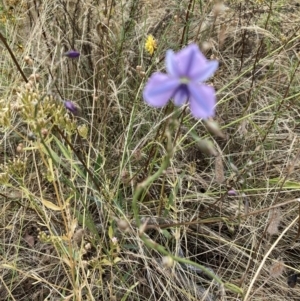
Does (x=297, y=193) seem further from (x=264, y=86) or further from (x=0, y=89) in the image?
(x=0, y=89)

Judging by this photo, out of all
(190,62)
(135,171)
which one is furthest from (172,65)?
(135,171)

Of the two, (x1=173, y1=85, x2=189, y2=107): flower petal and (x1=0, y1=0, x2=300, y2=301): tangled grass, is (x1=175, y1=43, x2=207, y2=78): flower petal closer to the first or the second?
(x1=173, y1=85, x2=189, y2=107): flower petal

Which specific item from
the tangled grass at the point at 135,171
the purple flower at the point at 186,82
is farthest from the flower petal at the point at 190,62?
the tangled grass at the point at 135,171

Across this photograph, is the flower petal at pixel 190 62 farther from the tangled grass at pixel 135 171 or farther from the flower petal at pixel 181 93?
the tangled grass at pixel 135 171

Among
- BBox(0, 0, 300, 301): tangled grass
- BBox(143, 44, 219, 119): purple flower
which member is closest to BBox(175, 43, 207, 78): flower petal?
BBox(143, 44, 219, 119): purple flower

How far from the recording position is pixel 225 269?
4.30ft

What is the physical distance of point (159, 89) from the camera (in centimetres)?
46

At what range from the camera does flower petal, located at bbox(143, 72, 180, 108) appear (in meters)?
0.46

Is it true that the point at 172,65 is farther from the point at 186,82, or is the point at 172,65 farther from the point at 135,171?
the point at 135,171

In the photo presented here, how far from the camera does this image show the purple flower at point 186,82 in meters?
0.45

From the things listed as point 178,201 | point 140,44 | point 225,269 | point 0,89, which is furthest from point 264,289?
point 0,89

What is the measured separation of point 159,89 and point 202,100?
0.04m

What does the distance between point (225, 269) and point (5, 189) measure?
647 millimetres

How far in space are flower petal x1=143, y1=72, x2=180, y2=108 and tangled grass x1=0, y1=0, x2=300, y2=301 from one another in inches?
17.6
